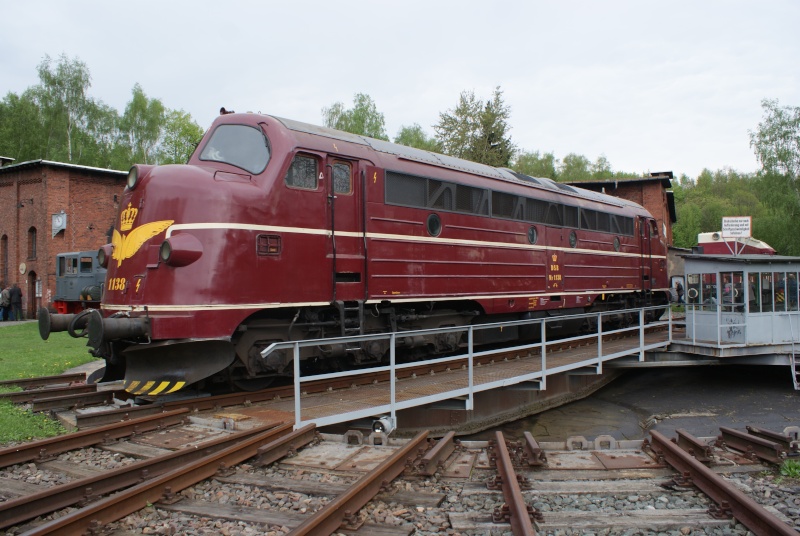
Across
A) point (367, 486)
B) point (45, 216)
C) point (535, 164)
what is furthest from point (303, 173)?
point (535, 164)

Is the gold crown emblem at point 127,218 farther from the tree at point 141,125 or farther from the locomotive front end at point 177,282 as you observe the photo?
the tree at point 141,125

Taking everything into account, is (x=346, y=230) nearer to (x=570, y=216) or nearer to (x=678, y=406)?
(x=570, y=216)

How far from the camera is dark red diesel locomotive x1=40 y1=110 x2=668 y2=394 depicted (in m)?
7.38

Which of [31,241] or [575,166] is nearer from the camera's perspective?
A: [31,241]

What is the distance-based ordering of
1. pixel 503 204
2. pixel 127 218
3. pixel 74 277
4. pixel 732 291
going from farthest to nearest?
pixel 74 277 < pixel 732 291 < pixel 503 204 < pixel 127 218

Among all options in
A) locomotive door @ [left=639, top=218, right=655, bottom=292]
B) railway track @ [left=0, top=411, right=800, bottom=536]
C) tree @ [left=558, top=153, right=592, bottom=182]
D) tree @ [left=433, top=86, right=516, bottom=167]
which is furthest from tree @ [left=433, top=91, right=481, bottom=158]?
tree @ [left=558, top=153, right=592, bottom=182]

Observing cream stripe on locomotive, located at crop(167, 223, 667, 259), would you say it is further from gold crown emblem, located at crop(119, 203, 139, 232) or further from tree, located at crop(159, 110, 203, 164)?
tree, located at crop(159, 110, 203, 164)

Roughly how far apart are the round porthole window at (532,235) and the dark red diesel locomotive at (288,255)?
727 millimetres

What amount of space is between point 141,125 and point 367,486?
171 ft

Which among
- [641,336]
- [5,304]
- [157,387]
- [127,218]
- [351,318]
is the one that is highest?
[127,218]

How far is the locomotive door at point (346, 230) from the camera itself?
8.66 m

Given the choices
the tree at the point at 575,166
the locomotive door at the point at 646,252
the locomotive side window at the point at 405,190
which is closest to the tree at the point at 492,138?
the locomotive door at the point at 646,252

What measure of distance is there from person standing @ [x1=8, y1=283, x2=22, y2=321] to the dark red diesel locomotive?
74.8 feet

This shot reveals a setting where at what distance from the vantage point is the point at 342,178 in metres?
8.93
